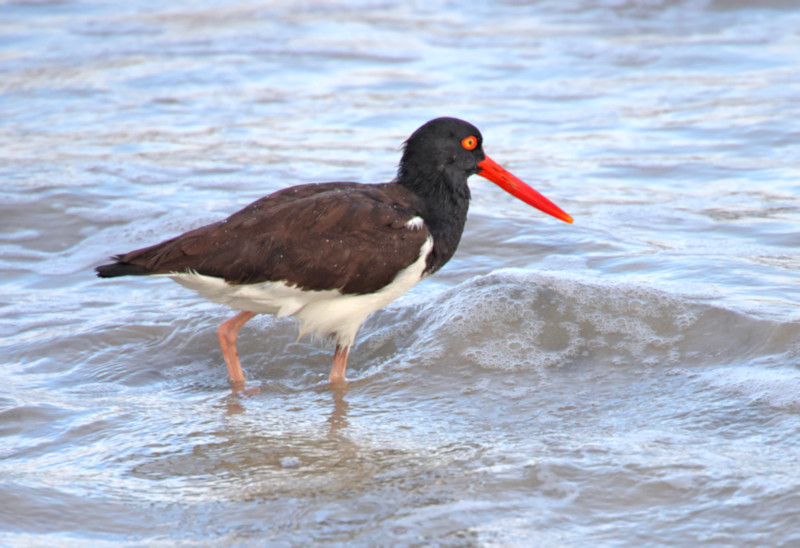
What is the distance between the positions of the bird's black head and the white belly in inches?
15.1

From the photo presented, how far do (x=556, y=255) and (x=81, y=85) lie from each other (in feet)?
24.0

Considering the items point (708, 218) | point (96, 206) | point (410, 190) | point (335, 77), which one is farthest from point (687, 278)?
point (335, 77)

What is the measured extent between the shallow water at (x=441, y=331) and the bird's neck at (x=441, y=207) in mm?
258

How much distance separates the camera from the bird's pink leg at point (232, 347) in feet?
15.9

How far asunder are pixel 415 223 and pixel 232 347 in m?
1.19

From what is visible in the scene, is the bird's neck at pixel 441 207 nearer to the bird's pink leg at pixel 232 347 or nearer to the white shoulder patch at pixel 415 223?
the white shoulder patch at pixel 415 223

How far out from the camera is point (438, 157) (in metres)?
4.89

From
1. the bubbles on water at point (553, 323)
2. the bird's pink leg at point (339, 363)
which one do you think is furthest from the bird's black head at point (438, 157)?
the bird's pink leg at point (339, 363)

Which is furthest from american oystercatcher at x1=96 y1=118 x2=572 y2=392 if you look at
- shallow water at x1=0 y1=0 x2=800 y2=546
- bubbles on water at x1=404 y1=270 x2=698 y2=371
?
bubbles on water at x1=404 y1=270 x2=698 y2=371

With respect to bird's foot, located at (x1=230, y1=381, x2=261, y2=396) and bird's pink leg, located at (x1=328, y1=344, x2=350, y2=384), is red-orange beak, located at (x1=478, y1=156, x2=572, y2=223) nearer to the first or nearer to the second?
bird's pink leg, located at (x1=328, y1=344, x2=350, y2=384)

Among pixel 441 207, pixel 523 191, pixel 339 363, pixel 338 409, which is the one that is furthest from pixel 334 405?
pixel 523 191

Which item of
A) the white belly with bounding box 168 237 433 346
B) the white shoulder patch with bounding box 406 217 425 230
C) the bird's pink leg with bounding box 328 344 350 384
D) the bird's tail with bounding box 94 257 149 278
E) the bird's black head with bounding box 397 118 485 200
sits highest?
the bird's black head with bounding box 397 118 485 200

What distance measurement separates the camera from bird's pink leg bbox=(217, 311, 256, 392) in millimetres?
4832

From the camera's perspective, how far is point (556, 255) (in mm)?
Result: 6230
